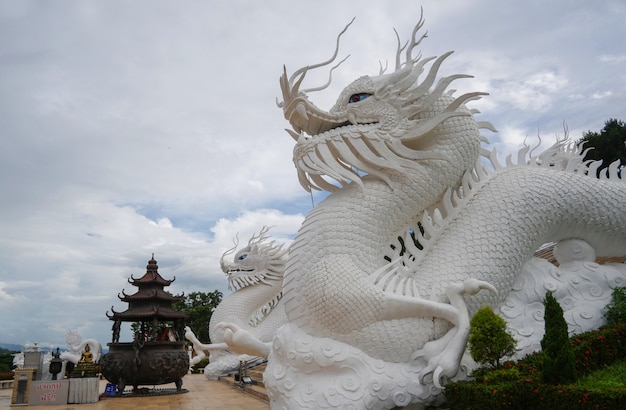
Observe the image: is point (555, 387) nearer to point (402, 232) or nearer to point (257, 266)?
point (402, 232)

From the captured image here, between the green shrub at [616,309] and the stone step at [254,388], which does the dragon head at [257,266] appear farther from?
the green shrub at [616,309]

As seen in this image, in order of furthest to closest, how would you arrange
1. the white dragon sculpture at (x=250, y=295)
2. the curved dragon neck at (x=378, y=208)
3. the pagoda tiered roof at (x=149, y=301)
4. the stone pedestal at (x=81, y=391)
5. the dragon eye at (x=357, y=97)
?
the white dragon sculpture at (x=250, y=295) → the pagoda tiered roof at (x=149, y=301) → the stone pedestal at (x=81, y=391) → the dragon eye at (x=357, y=97) → the curved dragon neck at (x=378, y=208)

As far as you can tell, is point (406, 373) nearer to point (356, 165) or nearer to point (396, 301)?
point (396, 301)

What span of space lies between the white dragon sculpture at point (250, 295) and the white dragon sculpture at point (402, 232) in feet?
21.9

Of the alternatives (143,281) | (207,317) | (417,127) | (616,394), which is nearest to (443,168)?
(417,127)

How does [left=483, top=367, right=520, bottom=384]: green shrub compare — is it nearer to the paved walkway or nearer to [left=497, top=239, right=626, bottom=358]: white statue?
[left=497, top=239, right=626, bottom=358]: white statue

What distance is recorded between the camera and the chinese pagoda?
356 inches

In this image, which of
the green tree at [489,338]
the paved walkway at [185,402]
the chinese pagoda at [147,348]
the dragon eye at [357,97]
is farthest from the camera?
the chinese pagoda at [147,348]

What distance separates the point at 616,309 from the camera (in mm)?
4750

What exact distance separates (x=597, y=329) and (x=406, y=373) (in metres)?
1.96

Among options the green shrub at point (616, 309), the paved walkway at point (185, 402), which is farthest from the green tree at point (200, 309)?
the green shrub at point (616, 309)

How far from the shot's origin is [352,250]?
4.49m

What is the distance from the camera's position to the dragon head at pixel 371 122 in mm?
4902

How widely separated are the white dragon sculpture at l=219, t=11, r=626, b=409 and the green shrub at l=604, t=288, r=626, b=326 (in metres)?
0.69
